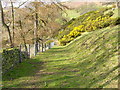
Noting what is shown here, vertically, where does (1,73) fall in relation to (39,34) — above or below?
below

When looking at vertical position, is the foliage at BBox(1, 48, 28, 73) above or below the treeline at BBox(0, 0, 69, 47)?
below

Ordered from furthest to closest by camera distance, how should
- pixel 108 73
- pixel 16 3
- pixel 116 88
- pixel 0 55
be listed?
1. pixel 16 3
2. pixel 0 55
3. pixel 108 73
4. pixel 116 88

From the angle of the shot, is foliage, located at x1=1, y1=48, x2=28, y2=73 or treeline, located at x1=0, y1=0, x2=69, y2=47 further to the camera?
treeline, located at x1=0, y1=0, x2=69, y2=47

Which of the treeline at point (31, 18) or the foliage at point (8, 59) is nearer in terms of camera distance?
the foliage at point (8, 59)

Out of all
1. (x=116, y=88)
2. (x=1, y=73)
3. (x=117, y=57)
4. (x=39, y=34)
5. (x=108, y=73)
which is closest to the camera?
(x=116, y=88)

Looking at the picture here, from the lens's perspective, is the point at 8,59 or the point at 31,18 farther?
the point at 31,18

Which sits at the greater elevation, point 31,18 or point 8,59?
point 31,18

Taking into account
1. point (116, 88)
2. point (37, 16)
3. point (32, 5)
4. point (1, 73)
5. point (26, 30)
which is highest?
point (32, 5)

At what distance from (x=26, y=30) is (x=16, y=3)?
15.2 ft

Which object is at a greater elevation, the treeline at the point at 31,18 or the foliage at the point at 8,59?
the treeline at the point at 31,18

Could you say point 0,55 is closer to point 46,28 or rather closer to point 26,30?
point 46,28

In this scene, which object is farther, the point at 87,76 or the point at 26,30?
the point at 26,30

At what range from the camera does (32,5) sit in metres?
18.3

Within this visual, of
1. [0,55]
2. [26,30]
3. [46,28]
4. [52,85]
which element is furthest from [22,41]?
[52,85]
